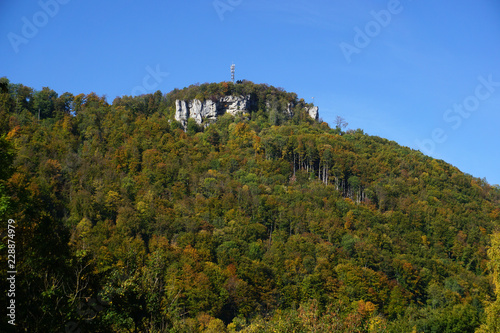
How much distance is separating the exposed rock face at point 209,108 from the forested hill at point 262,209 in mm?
2243

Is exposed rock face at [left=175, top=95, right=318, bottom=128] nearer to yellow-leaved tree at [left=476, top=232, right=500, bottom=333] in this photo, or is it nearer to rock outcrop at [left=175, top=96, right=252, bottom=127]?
rock outcrop at [left=175, top=96, right=252, bottom=127]

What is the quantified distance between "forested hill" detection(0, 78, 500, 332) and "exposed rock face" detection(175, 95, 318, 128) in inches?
88.3

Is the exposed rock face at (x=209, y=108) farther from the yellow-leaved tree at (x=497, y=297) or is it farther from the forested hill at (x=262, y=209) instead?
the yellow-leaved tree at (x=497, y=297)

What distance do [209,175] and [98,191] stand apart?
20822mm

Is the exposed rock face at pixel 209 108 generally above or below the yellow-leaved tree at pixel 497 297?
above

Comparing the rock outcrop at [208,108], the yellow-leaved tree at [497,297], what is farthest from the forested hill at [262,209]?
the rock outcrop at [208,108]

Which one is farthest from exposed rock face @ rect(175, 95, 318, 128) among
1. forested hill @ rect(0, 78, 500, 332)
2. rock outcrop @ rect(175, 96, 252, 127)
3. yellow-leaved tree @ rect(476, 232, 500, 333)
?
yellow-leaved tree @ rect(476, 232, 500, 333)

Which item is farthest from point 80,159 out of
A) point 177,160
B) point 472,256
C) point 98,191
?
point 472,256

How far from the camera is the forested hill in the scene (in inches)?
2167

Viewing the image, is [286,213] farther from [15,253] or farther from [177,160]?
[15,253]

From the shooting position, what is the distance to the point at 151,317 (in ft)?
50.3

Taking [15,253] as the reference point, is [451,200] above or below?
above

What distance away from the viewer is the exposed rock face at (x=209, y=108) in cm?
11400

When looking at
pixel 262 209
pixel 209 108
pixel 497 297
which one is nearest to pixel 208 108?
pixel 209 108
